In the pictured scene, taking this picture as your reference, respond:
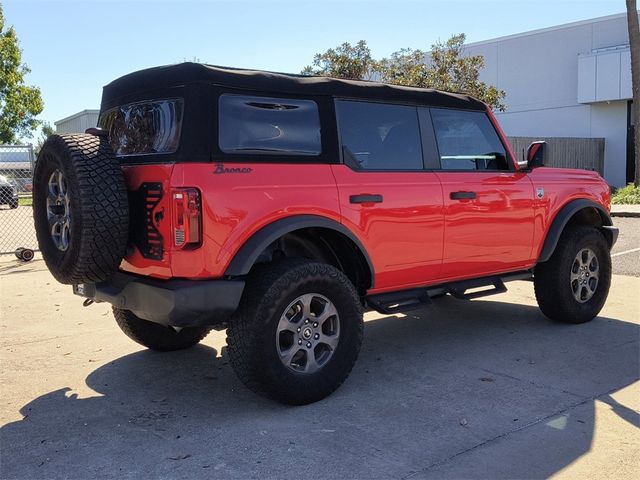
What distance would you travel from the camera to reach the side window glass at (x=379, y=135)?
4.34m

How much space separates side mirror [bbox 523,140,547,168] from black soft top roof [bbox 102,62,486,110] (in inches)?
39.2

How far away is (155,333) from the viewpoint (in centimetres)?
492

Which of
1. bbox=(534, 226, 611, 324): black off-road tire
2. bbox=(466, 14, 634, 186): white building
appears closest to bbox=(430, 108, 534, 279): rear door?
bbox=(534, 226, 611, 324): black off-road tire

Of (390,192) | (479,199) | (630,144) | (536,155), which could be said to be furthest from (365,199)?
(630,144)

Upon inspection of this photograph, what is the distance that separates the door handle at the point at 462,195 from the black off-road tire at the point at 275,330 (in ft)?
4.17

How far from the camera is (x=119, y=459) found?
3184mm


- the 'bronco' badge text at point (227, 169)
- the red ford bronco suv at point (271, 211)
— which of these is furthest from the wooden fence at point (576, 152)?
the 'bronco' badge text at point (227, 169)

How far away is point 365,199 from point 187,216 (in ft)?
4.33

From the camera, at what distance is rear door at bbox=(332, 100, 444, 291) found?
4.21 metres

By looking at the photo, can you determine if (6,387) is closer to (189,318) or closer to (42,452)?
(42,452)

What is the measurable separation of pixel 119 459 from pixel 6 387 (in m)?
1.62

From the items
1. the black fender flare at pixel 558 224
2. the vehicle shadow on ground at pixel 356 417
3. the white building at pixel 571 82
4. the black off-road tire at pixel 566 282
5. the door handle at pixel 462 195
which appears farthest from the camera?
the white building at pixel 571 82

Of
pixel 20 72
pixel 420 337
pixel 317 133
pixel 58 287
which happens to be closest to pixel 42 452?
pixel 317 133

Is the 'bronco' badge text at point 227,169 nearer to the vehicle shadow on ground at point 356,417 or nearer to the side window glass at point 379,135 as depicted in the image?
the side window glass at point 379,135
